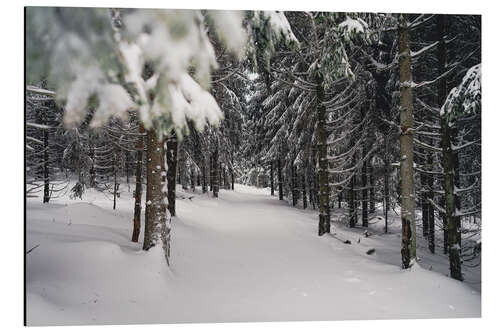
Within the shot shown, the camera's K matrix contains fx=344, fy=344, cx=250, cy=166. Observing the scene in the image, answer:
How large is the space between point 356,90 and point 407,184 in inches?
163

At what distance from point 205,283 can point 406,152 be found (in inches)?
154

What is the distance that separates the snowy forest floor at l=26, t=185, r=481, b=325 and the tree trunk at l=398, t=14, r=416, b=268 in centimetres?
42

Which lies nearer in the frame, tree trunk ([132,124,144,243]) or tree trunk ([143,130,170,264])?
tree trunk ([143,130,170,264])

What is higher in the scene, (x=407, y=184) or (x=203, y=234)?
(x=407, y=184)

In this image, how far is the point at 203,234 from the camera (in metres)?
7.63

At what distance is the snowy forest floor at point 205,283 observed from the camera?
4.40 metres

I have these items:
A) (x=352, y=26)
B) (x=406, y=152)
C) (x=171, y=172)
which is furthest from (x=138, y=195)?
(x=406, y=152)

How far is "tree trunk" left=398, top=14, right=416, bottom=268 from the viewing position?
5.78 metres

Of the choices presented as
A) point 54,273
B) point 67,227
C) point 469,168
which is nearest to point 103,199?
point 67,227

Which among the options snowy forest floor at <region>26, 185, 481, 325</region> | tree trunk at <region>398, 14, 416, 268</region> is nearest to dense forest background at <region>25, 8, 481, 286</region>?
tree trunk at <region>398, 14, 416, 268</region>

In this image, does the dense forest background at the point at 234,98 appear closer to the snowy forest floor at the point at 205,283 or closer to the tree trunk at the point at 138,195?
the tree trunk at the point at 138,195

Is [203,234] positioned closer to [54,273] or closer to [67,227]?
[67,227]

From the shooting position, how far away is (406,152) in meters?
5.79

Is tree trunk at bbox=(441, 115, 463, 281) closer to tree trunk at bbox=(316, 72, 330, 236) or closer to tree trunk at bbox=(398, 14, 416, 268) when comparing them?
tree trunk at bbox=(398, 14, 416, 268)
